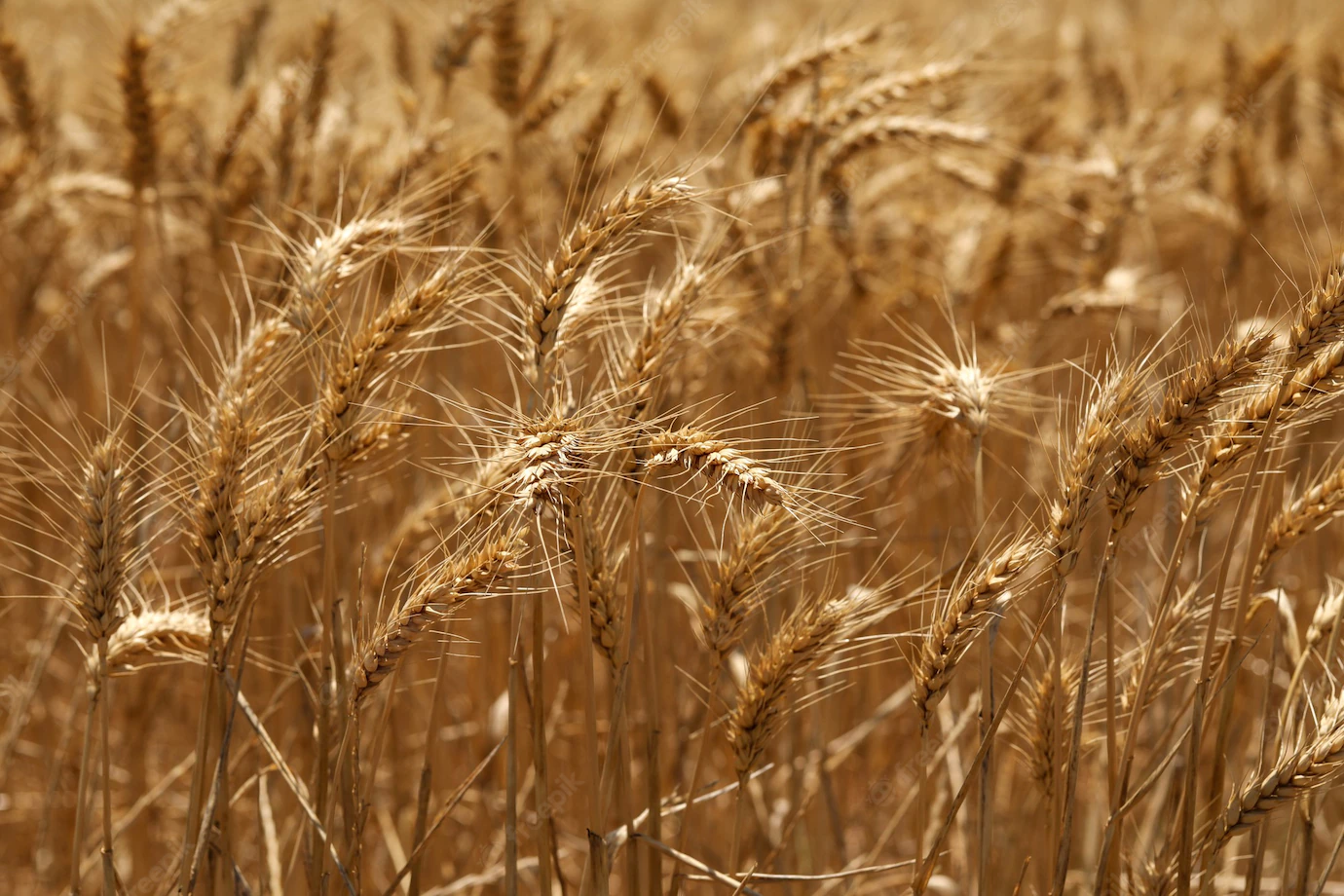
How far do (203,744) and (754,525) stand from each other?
2.43 ft

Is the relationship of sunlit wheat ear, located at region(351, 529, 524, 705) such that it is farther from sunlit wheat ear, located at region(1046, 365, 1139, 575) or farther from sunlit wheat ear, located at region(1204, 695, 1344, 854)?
sunlit wheat ear, located at region(1204, 695, 1344, 854)

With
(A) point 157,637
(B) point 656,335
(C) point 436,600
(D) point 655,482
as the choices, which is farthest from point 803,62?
(A) point 157,637

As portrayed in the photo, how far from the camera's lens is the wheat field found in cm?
127

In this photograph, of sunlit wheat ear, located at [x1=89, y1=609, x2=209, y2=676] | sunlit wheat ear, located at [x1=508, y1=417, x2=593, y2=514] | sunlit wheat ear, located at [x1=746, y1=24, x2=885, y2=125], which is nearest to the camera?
sunlit wheat ear, located at [x1=508, y1=417, x2=593, y2=514]

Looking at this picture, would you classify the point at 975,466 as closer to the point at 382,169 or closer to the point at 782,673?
the point at 782,673

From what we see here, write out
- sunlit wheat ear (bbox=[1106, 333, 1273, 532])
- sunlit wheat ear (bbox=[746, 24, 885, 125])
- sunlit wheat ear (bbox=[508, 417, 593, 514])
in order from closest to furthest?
sunlit wheat ear (bbox=[508, 417, 593, 514]), sunlit wheat ear (bbox=[1106, 333, 1273, 532]), sunlit wheat ear (bbox=[746, 24, 885, 125])

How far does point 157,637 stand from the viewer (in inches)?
57.2

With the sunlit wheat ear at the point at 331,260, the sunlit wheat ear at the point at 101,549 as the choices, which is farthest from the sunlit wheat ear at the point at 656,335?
the sunlit wheat ear at the point at 101,549

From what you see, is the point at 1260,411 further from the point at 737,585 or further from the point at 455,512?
the point at 455,512

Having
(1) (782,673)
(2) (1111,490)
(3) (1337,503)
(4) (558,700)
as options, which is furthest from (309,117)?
(3) (1337,503)

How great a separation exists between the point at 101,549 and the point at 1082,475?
46.5 inches

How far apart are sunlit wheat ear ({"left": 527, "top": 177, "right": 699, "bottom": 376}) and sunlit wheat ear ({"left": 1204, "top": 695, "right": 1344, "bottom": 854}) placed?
1.01 meters

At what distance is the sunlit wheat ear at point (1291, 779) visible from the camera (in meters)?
1.22

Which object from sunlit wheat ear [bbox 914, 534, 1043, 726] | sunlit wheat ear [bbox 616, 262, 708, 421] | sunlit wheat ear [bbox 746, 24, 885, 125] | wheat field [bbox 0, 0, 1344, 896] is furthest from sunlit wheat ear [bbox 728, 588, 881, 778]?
sunlit wheat ear [bbox 746, 24, 885, 125]
